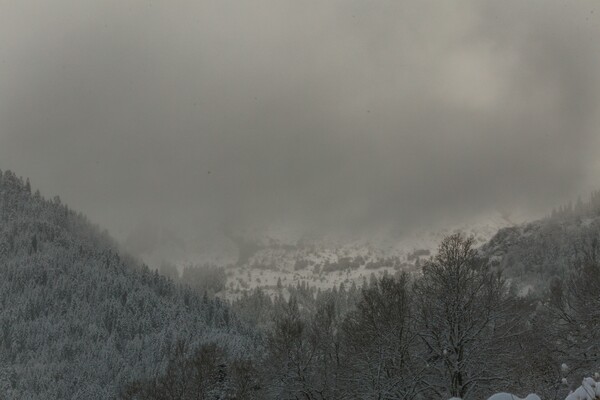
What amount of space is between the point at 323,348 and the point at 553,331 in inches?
776

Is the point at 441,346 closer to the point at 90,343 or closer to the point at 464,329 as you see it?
the point at 464,329

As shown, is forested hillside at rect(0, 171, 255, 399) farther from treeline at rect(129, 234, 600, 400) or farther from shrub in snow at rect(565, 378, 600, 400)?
shrub in snow at rect(565, 378, 600, 400)

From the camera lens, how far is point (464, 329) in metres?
31.5

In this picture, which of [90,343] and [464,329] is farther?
[90,343]

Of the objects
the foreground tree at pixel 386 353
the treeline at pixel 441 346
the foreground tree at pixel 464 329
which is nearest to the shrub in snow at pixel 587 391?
the treeline at pixel 441 346

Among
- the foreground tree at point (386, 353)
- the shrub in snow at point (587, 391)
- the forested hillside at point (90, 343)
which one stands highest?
the forested hillside at point (90, 343)

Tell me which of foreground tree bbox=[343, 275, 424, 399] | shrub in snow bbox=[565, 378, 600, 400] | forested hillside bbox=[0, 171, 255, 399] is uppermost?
forested hillside bbox=[0, 171, 255, 399]

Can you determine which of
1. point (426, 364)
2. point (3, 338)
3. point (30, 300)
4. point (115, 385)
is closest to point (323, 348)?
point (426, 364)

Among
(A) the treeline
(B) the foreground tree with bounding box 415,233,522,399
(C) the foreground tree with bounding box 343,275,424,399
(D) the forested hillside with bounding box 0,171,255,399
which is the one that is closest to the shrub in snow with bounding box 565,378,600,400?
(A) the treeline

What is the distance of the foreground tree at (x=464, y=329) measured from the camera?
1189 inches

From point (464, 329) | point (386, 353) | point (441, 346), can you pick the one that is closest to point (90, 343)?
point (386, 353)

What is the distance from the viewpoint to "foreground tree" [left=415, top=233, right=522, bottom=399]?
99.1ft

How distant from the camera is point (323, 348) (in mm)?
43250

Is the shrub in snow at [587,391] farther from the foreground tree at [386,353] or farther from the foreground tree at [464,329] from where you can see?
the foreground tree at [386,353]
